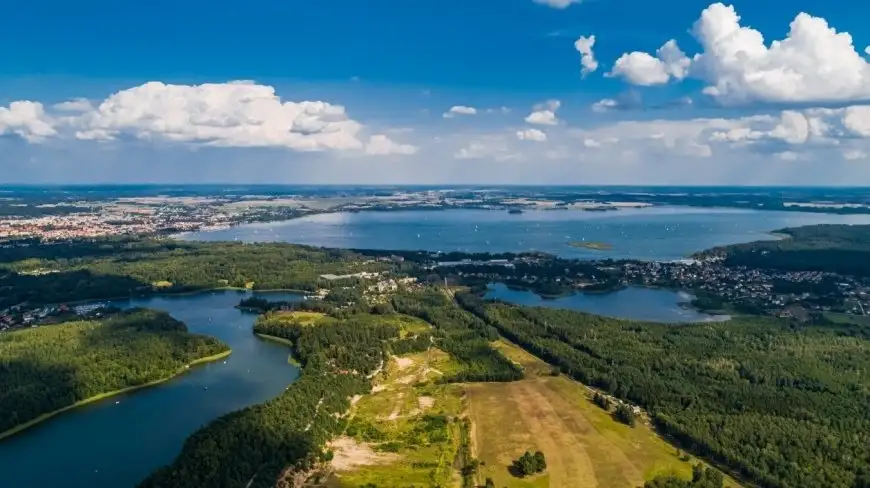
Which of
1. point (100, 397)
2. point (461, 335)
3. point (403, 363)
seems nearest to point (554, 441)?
point (403, 363)

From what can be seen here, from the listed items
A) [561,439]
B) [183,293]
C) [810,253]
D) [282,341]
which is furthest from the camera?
[810,253]

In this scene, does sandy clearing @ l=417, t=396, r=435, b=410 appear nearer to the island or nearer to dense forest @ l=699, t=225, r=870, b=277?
dense forest @ l=699, t=225, r=870, b=277

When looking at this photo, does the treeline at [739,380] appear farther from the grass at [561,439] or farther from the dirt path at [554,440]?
the dirt path at [554,440]

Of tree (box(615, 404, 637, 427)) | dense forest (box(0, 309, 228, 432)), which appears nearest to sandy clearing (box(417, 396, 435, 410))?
tree (box(615, 404, 637, 427))

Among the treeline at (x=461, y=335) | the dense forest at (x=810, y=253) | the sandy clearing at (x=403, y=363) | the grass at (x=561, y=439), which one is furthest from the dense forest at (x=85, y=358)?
the dense forest at (x=810, y=253)

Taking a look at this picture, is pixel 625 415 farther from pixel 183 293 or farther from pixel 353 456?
pixel 183 293
